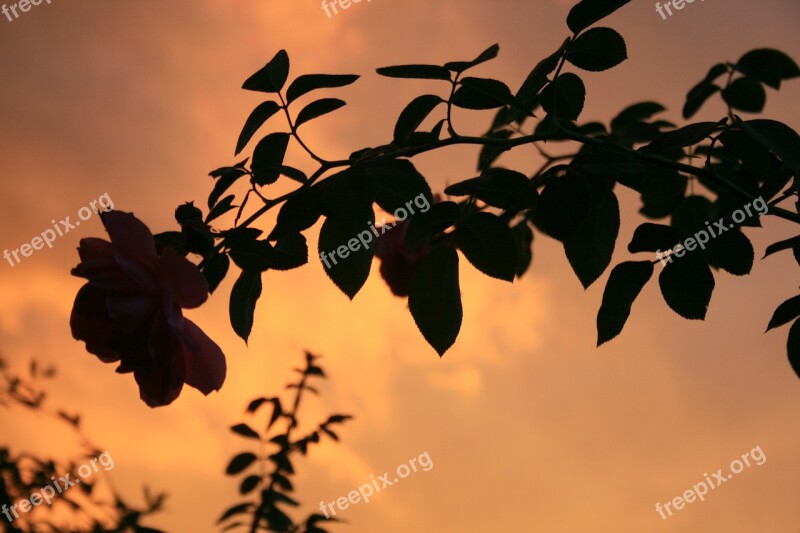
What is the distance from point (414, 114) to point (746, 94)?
64cm

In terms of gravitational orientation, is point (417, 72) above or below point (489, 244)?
above

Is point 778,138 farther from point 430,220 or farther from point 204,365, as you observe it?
point 204,365

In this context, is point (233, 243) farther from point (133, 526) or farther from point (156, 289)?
point (133, 526)

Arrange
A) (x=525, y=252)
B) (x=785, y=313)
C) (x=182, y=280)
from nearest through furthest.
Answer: (x=182, y=280) < (x=785, y=313) < (x=525, y=252)

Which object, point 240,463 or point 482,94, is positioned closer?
point 482,94

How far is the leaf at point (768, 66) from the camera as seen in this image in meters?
1.03

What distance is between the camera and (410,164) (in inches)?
23.7

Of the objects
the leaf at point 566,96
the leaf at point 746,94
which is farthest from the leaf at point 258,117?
the leaf at point 746,94

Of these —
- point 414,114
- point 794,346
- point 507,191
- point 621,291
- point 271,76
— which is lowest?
point 794,346

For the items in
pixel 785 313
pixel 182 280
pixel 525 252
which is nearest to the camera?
pixel 182 280

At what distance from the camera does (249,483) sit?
1245 millimetres

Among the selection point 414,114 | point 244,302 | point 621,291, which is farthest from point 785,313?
point 244,302

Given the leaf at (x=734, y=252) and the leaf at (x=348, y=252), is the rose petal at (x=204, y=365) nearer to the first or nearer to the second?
the leaf at (x=348, y=252)

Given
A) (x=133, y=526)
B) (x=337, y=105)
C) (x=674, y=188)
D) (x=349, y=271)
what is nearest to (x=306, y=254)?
(x=349, y=271)
